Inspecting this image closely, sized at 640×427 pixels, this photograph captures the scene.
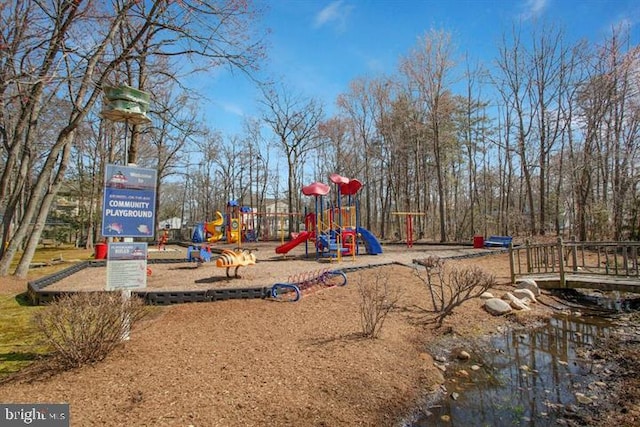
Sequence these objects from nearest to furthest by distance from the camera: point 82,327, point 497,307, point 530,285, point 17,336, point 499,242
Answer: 1. point 82,327
2. point 17,336
3. point 497,307
4. point 530,285
5. point 499,242

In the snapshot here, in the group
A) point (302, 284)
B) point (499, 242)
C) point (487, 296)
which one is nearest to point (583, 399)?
point (487, 296)

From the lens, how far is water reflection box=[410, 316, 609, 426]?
3.60 m

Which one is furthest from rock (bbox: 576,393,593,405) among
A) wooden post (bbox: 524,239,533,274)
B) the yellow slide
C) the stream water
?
the yellow slide

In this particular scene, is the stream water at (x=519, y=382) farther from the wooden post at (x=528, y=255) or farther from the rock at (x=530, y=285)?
the wooden post at (x=528, y=255)

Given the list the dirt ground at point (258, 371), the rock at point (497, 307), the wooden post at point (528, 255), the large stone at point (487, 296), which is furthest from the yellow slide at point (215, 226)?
the rock at point (497, 307)

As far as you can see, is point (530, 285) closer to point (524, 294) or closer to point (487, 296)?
point (524, 294)

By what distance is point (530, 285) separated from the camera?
8852mm

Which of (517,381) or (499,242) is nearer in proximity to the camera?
(517,381)

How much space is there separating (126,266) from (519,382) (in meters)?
5.23

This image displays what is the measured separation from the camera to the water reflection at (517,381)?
3596mm

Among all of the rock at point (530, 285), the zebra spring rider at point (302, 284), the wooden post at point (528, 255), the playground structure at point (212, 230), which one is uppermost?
the playground structure at point (212, 230)

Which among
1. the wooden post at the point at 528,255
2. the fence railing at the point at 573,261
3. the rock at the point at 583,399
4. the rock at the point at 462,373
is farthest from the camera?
the wooden post at the point at 528,255

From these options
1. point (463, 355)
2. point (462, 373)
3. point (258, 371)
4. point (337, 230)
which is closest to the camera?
point (258, 371)

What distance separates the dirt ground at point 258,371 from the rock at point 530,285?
→ 2623 millimetres
